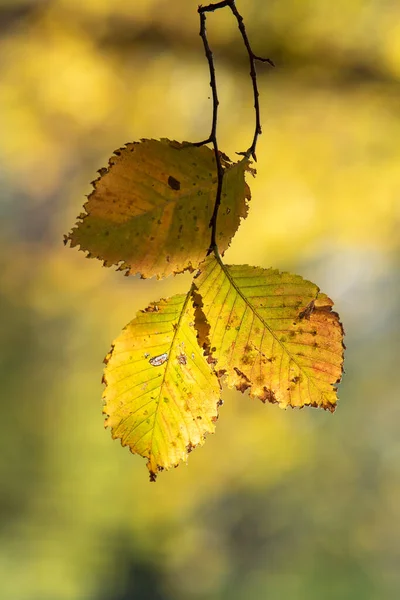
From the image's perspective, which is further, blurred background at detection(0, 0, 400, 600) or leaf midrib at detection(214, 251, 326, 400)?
blurred background at detection(0, 0, 400, 600)

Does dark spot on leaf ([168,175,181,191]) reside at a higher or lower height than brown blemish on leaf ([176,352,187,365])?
higher

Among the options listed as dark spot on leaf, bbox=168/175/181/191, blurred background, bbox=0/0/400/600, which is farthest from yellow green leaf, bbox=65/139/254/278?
blurred background, bbox=0/0/400/600

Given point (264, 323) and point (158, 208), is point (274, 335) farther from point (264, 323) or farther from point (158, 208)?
point (158, 208)

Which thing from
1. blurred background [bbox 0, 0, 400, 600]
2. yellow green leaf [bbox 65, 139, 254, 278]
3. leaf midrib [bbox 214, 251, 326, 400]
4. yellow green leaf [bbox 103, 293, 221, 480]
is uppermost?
blurred background [bbox 0, 0, 400, 600]

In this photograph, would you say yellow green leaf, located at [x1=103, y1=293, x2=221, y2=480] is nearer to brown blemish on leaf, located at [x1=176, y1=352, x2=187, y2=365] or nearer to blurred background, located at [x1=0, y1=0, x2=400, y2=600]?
brown blemish on leaf, located at [x1=176, y1=352, x2=187, y2=365]

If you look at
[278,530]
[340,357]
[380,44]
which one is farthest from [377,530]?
[340,357]

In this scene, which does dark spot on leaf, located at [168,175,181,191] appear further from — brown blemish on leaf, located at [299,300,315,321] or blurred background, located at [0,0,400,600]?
blurred background, located at [0,0,400,600]

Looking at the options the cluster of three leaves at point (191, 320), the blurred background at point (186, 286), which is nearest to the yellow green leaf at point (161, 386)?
the cluster of three leaves at point (191, 320)
